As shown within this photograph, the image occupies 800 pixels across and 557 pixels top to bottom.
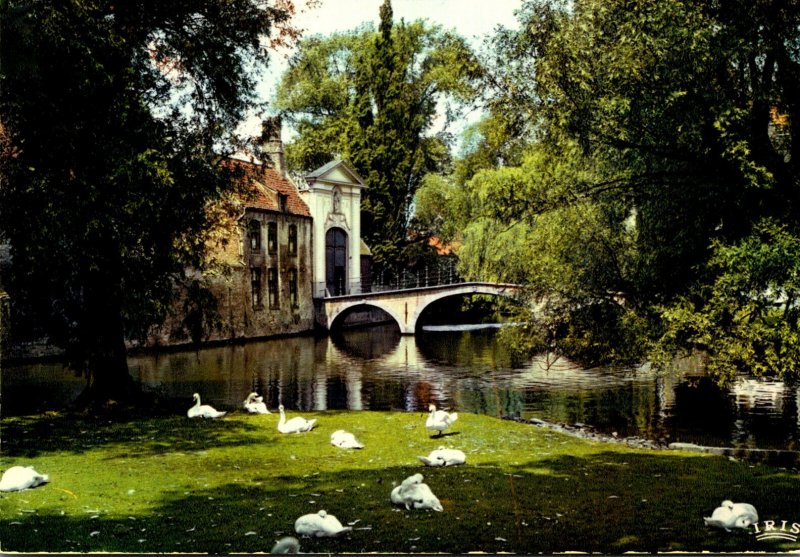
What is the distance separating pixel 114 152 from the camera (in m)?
10.5

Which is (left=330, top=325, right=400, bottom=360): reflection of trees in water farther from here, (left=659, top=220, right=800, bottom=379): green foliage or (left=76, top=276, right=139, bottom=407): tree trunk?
(left=659, top=220, right=800, bottom=379): green foliage

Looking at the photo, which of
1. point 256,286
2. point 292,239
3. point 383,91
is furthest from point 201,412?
point 292,239

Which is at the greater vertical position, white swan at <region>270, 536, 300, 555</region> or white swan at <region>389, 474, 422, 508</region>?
white swan at <region>389, 474, 422, 508</region>

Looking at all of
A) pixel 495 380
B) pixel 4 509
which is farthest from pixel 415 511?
pixel 495 380

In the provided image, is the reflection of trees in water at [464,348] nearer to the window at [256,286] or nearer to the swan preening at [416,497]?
the window at [256,286]

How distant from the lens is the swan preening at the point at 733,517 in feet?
20.7

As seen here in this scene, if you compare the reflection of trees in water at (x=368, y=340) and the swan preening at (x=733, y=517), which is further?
the reflection of trees in water at (x=368, y=340)

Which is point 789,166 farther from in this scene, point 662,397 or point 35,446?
point 35,446

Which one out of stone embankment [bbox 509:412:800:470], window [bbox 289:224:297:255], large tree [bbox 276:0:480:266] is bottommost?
stone embankment [bbox 509:412:800:470]

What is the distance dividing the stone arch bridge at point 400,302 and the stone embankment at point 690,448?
19242 millimetres

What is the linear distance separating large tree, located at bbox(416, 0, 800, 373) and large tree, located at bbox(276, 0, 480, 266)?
0.98 meters

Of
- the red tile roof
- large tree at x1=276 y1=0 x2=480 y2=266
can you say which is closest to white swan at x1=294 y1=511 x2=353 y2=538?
large tree at x1=276 y1=0 x2=480 y2=266

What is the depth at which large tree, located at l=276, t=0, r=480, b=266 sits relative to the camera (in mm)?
11312

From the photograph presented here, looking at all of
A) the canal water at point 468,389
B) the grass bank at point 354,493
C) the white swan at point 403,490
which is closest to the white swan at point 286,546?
the grass bank at point 354,493
